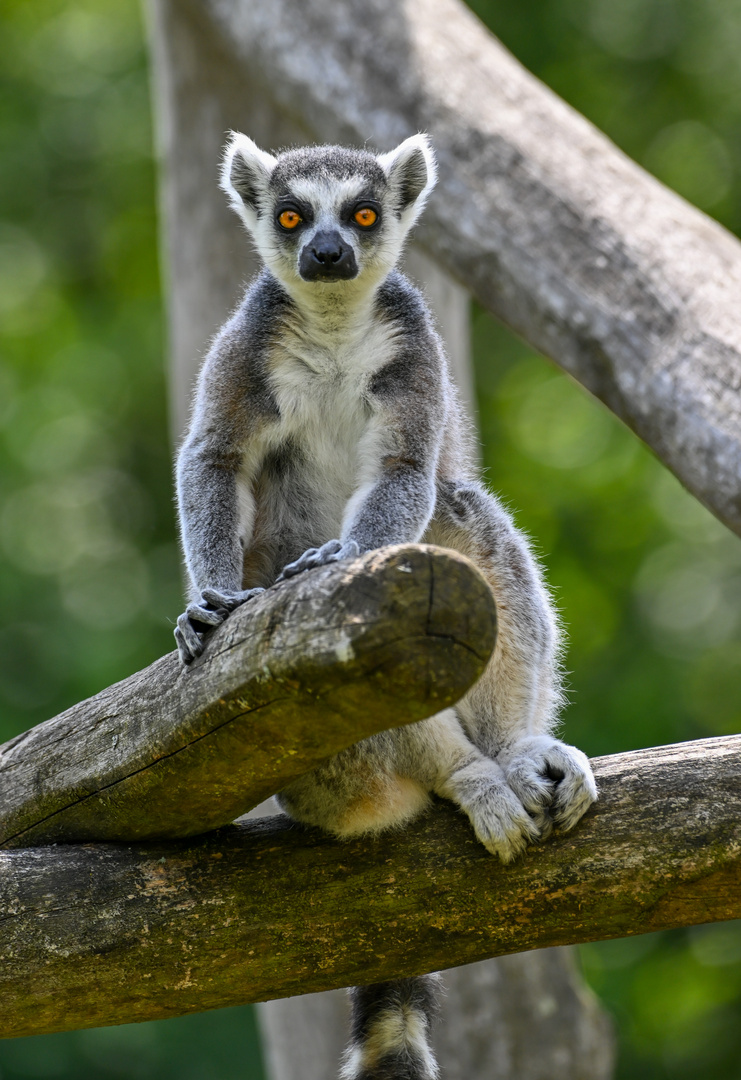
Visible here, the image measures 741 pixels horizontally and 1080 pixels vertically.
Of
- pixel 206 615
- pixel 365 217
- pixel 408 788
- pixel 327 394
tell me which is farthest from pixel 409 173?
pixel 408 788

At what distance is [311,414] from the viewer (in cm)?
319

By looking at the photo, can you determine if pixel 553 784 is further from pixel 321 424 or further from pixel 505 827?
pixel 321 424

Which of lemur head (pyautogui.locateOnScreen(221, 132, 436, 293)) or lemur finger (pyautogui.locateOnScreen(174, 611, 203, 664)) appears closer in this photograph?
lemur finger (pyautogui.locateOnScreen(174, 611, 203, 664))

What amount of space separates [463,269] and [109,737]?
2.60m

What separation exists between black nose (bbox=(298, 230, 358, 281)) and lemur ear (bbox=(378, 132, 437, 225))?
49cm

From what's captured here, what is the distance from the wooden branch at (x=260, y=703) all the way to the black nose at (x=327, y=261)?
1.30m

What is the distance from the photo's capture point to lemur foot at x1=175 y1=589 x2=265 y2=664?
7.91ft

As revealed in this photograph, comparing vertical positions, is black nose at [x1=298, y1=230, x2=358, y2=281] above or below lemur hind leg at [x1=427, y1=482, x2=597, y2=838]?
above

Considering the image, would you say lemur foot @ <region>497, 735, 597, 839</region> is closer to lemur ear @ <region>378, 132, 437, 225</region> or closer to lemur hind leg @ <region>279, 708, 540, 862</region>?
lemur hind leg @ <region>279, 708, 540, 862</region>

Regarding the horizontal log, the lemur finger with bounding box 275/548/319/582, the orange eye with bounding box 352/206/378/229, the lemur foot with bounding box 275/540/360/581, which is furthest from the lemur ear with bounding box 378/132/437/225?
the horizontal log

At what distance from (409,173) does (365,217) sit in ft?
1.14

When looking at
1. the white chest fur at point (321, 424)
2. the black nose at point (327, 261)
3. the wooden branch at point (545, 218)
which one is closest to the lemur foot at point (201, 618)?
the white chest fur at point (321, 424)

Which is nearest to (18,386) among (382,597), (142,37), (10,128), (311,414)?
(10,128)

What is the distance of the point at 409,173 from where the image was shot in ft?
12.0
